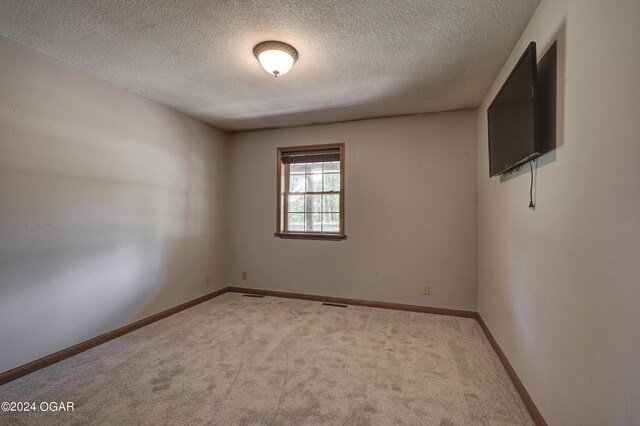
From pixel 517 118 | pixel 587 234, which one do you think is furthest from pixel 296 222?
pixel 587 234

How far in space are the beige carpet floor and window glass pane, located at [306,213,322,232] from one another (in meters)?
1.44

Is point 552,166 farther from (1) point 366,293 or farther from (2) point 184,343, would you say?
(2) point 184,343

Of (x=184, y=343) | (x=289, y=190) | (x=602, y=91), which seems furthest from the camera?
(x=289, y=190)

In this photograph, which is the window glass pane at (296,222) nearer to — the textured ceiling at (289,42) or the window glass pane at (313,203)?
the window glass pane at (313,203)

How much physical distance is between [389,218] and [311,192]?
3.97 ft

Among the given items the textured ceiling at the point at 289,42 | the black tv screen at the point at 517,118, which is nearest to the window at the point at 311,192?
the textured ceiling at the point at 289,42

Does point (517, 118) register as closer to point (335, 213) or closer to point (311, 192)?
point (335, 213)

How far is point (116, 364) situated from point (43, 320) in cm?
69

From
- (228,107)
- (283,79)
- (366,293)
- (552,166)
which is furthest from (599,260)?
(228,107)

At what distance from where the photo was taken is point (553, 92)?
5.08 ft

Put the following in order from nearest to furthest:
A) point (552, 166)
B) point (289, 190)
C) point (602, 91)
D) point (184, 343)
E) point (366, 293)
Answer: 1. point (602, 91)
2. point (552, 166)
3. point (184, 343)
4. point (366, 293)
5. point (289, 190)

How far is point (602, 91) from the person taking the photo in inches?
44.9

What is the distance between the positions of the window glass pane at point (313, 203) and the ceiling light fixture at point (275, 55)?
216cm

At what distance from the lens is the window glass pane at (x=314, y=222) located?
422 cm
